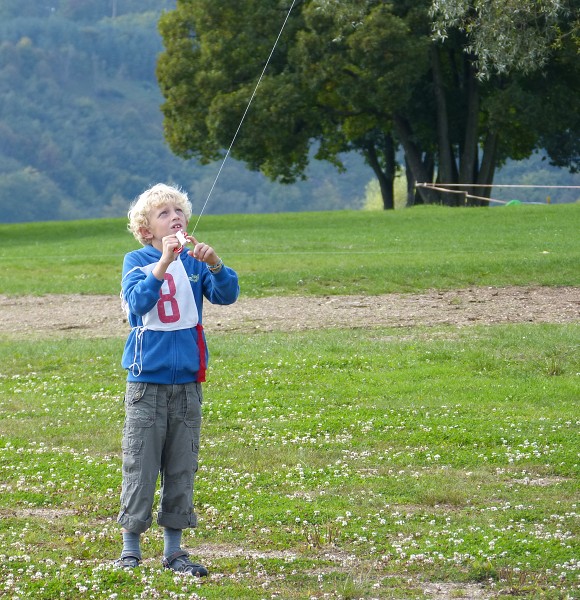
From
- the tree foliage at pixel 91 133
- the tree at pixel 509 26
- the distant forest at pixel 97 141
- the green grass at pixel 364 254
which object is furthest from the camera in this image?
the tree foliage at pixel 91 133

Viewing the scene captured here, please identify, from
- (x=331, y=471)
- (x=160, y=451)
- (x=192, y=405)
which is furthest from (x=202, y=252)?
(x=331, y=471)

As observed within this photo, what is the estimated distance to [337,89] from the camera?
41031mm

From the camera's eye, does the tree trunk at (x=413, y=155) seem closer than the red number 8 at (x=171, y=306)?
No

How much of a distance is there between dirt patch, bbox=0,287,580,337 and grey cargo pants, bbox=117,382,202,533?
9.22 m

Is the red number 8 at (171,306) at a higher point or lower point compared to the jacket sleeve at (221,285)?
lower

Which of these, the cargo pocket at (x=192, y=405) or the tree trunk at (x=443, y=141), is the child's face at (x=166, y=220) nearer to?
the cargo pocket at (x=192, y=405)

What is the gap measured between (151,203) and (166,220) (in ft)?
0.36

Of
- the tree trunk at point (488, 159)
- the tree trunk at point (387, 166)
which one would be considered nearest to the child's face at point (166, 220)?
the tree trunk at point (488, 159)

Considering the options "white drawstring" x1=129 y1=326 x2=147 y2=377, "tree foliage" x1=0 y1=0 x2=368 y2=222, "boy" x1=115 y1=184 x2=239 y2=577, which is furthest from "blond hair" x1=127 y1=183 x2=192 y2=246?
"tree foliage" x1=0 y1=0 x2=368 y2=222

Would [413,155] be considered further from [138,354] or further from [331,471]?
[138,354]

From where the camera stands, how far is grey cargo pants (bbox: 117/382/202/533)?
565 centimetres

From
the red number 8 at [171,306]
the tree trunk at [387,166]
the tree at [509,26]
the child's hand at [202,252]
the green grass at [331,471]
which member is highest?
the tree at [509,26]

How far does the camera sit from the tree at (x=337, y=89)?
128ft

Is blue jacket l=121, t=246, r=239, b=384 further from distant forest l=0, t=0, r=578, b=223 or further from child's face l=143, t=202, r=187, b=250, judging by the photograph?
distant forest l=0, t=0, r=578, b=223
